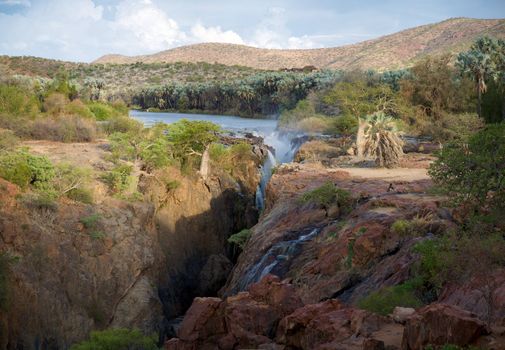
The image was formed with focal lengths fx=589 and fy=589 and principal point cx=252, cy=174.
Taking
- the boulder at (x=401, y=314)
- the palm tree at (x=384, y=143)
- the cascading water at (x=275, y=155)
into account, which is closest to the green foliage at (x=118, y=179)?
the cascading water at (x=275, y=155)

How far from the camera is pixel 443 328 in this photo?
8.41 m

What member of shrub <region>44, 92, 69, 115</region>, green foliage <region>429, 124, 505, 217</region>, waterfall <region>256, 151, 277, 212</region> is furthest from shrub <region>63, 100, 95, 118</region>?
green foliage <region>429, 124, 505, 217</region>

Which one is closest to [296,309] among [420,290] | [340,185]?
[420,290]

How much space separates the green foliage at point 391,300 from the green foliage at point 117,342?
6647 mm

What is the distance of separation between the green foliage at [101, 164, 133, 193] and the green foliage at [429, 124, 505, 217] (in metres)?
16.4

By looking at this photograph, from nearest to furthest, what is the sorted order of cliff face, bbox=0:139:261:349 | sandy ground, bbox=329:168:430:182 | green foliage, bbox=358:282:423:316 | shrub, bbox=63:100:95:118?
green foliage, bbox=358:282:423:316 → cliff face, bbox=0:139:261:349 → sandy ground, bbox=329:168:430:182 → shrub, bbox=63:100:95:118

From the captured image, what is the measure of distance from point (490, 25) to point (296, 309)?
396 ft

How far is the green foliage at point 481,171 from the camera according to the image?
1441 centimetres

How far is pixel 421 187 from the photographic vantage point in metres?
23.3

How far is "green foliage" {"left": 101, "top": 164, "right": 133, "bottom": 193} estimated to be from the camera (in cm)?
2769

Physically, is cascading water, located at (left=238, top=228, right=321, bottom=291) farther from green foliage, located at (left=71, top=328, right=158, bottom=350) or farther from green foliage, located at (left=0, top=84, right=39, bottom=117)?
green foliage, located at (left=0, top=84, right=39, bottom=117)

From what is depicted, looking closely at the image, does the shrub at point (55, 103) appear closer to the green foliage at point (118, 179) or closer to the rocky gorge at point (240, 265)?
the rocky gorge at point (240, 265)

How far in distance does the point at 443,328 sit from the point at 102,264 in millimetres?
16800

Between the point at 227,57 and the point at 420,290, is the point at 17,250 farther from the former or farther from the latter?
the point at 227,57
